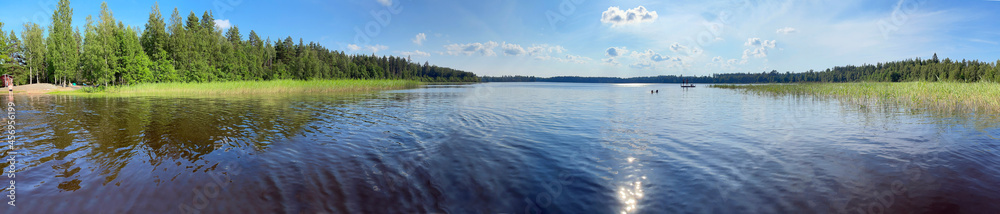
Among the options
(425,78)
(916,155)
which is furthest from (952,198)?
(425,78)

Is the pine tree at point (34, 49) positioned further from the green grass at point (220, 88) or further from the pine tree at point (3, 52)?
the green grass at point (220, 88)

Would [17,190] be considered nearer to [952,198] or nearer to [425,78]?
[952,198]

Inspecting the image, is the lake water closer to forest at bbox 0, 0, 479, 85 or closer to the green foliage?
forest at bbox 0, 0, 479, 85

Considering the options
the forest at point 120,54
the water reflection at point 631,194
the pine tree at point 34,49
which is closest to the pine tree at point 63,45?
the forest at point 120,54

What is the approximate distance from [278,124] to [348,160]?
8.56m

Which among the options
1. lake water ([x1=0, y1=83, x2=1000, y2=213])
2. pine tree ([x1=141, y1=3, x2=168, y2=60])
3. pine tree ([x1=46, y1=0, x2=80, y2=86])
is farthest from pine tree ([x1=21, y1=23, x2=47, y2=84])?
lake water ([x1=0, y1=83, x2=1000, y2=213])

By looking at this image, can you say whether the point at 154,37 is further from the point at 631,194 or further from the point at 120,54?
the point at 631,194

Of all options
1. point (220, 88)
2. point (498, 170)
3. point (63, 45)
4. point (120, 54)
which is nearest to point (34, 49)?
point (63, 45)

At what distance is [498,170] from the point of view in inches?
329

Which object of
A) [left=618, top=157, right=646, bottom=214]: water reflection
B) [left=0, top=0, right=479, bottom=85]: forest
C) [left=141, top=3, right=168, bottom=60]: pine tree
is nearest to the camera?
[left=618, top=157, right=646, bottom=214]: water reflection

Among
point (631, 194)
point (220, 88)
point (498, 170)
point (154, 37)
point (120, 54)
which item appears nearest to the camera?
point (631, 194)

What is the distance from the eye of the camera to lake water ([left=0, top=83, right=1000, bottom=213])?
6.20 meters

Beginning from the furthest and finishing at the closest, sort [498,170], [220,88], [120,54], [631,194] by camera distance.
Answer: [120,54], [220,88], [498,170], [631,194]

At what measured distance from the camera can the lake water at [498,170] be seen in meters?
6.20
